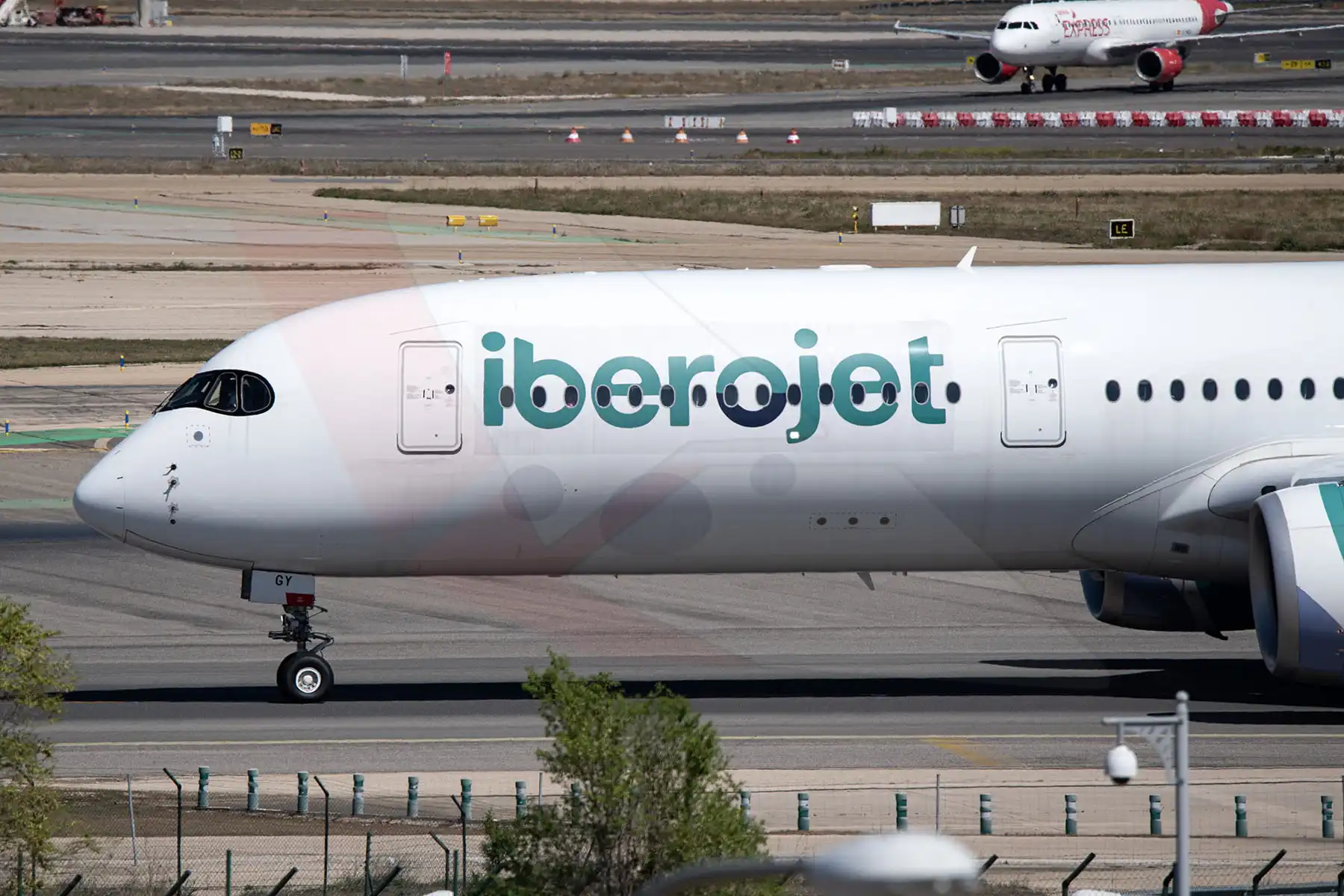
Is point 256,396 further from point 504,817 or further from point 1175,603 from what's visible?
point 1175,603

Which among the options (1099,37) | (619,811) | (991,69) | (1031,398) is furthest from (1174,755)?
(991,69)

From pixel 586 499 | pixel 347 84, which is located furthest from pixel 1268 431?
pixel 347 84

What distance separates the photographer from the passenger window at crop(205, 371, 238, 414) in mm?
29188

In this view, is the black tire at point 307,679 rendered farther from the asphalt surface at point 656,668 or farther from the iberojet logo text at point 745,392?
the iberojet logo text at point 745,392

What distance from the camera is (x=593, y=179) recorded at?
98.7 metres

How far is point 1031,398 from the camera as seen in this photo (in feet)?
95.7

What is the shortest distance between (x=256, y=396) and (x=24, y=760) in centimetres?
800

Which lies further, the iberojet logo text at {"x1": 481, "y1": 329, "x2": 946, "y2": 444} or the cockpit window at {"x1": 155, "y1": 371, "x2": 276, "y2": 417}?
the cockpit window at {"x1": 155, "y1": 371, "x2": 276, "y2": 417}

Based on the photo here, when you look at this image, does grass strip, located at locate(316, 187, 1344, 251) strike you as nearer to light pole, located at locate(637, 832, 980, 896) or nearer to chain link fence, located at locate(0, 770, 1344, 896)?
chain link fence, located at locate(0, 770, 1344, 896)

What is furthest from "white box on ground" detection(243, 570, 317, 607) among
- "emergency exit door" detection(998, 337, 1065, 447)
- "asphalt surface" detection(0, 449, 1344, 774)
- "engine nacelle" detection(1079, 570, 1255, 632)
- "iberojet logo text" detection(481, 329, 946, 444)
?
"engine nacelle" detection(1079, 570, 1255, 632)

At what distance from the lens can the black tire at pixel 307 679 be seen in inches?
1189

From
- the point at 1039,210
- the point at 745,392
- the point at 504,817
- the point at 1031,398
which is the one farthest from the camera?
the point at 1039,210

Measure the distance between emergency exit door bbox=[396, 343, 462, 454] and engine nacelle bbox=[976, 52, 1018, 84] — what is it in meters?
114

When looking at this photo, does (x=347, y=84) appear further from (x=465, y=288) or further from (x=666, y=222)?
(x=465, y=288)
